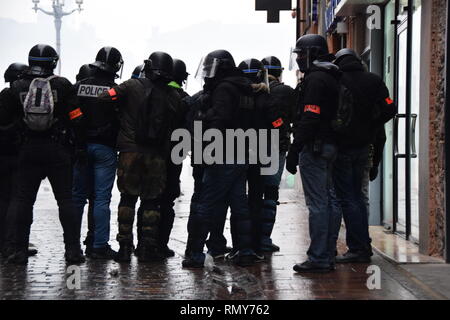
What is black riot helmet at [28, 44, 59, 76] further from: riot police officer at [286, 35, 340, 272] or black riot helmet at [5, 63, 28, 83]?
riot police officer at [286, 35, 340, 272]

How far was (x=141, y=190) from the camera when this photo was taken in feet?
28.2

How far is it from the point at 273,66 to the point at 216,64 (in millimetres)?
1522

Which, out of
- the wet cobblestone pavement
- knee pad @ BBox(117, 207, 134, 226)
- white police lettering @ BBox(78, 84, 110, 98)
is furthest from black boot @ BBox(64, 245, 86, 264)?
white police lettering @ BBox(78, 84, 110, 98)

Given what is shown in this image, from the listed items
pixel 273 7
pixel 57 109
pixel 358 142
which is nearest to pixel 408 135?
pixel 358 142

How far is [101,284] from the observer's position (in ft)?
23.8

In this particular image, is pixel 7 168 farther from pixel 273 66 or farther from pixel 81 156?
pixel 273 66

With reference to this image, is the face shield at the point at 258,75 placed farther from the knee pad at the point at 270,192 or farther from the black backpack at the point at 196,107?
the knee pad at the point at 270,192

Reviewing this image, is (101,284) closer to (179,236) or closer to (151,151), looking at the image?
(151,151)

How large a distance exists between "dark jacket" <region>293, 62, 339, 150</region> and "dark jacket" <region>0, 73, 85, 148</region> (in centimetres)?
205

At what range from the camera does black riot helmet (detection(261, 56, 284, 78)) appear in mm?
9602

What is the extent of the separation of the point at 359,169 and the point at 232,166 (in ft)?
4.15
